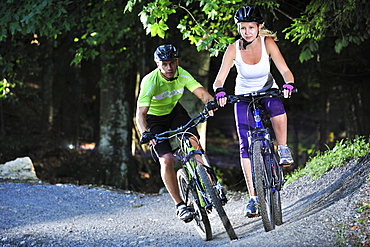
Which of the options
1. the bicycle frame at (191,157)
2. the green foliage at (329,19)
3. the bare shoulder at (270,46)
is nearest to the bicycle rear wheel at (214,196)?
the bicycle frame at (191,157)

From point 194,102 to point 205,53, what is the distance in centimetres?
114

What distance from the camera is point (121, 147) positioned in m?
15.1

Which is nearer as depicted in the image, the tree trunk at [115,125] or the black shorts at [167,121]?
the black shorts at [167,121]

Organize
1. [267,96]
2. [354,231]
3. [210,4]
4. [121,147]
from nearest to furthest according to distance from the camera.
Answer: [354,231], [267,96], [210,4], [121,147]

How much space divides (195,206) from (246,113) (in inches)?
48.2

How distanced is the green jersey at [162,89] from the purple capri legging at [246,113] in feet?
2.00

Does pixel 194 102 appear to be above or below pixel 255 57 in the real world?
below

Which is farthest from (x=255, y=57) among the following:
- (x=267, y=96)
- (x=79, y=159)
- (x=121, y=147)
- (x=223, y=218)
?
(x=79, y=159)

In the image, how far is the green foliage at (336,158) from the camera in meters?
8.50

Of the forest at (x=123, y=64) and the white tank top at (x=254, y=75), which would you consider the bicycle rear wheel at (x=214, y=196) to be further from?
the forest at (x=123, y=64)

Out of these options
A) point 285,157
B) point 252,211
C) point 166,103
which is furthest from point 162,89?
point 252,211

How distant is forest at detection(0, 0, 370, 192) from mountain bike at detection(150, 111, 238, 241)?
2934mm

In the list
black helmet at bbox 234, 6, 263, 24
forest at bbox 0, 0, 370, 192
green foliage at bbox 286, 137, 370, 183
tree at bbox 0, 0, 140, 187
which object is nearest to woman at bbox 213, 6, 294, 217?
black helmet at bbox 234, 6, 263, 24

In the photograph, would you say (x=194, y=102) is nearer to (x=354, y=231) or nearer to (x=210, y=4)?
(x=210, y=4)
